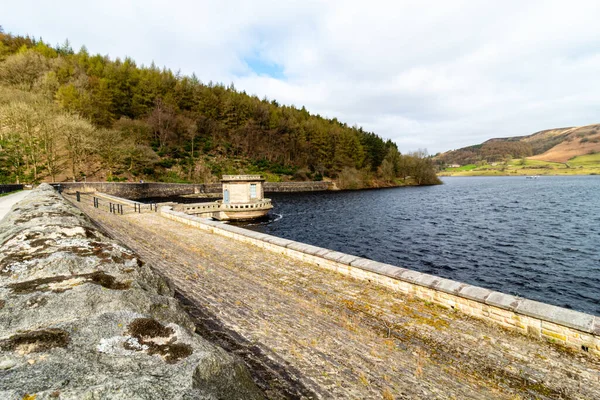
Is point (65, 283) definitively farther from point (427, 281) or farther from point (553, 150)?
point (553, 150)

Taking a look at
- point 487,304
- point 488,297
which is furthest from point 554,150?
point 487,304

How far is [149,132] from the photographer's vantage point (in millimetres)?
63250

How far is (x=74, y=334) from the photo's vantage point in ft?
7.19

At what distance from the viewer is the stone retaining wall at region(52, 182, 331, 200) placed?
127 ft

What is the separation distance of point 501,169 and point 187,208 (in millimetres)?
175503

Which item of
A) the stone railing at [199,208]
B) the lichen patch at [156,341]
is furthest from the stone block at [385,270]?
the stone railing at [199,208]

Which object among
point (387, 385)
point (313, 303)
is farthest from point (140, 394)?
point (313, 303)

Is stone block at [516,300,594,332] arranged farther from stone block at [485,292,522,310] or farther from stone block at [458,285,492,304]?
stone block at [458,285,492,304]

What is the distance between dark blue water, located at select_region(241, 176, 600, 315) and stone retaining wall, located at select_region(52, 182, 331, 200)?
25.2 meters

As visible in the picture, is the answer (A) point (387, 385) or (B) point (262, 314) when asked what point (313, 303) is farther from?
(A) point (387, 385)

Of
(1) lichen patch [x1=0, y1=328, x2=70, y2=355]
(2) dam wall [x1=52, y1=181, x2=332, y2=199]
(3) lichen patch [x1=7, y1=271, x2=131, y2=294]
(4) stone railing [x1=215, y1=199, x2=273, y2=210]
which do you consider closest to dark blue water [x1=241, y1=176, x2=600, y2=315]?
(4) stone railing [x1=215, y1=199, x2=273, y2=210]

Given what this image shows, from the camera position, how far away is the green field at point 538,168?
135 metres

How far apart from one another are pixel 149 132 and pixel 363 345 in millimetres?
69935

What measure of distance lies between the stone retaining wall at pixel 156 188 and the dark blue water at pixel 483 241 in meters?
25.2
